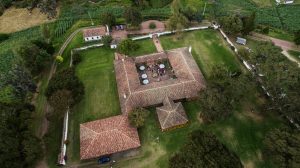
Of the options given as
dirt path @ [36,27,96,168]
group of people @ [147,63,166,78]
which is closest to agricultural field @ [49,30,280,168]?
dirt path @ [36,27,96,168]

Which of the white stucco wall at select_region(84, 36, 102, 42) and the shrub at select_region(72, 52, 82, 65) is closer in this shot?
the shrub at select_region(72, 52, 82, 65)

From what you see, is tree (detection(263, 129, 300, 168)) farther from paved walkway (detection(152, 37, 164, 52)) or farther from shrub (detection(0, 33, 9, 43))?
shrub (detection(0, 33, 9, 43))

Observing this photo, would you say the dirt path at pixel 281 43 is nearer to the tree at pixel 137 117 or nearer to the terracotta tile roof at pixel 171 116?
the terracotta tile roof at pixel 171 116

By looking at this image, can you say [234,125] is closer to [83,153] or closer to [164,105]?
[164,105]

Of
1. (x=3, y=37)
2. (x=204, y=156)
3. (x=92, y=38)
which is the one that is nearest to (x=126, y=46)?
(x=92, y=38)

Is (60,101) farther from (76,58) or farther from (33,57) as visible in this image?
(76,58)

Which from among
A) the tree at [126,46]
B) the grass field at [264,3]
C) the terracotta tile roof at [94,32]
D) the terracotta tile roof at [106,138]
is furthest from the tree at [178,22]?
the terracotta tile roof at [106,138]
